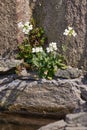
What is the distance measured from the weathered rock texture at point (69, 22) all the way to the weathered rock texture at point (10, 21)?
0.27 meters

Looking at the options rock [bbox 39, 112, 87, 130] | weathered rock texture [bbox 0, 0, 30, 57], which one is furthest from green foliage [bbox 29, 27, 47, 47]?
rock [bbox 39, 112, 87, 130]

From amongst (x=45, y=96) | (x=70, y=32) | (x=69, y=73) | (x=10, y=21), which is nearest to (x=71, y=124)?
(x=45, y=96)

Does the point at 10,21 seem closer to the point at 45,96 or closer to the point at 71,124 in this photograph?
the point at 45,96

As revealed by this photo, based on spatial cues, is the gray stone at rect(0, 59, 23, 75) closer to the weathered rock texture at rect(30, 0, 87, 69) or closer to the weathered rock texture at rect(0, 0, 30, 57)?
the weathered rock texture at rect(0, 0, 30, 57)

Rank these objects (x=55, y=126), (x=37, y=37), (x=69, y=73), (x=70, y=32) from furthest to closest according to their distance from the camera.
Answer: (x=37, y=37) → (x=69, y=73) → (x=70, y=32) → (x=55, y=126)

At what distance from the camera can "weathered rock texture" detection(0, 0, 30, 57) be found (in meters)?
5.95

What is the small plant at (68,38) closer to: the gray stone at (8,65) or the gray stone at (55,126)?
the gray stone at (8,65)

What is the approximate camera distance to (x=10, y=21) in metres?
6.01

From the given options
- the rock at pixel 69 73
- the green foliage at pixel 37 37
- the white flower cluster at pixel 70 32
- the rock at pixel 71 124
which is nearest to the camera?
the rock at pixel 71 124

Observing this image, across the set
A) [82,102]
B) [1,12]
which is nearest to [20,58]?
[1,12]

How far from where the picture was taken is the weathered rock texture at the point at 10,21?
5.95 m

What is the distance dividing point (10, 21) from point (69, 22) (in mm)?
756

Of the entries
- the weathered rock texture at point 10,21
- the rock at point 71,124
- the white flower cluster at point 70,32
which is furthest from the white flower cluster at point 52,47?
the rock at point 71,124

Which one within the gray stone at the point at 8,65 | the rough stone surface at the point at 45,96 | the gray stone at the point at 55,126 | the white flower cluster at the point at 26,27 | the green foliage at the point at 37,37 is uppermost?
the white flower cluster at the point at 26,27
